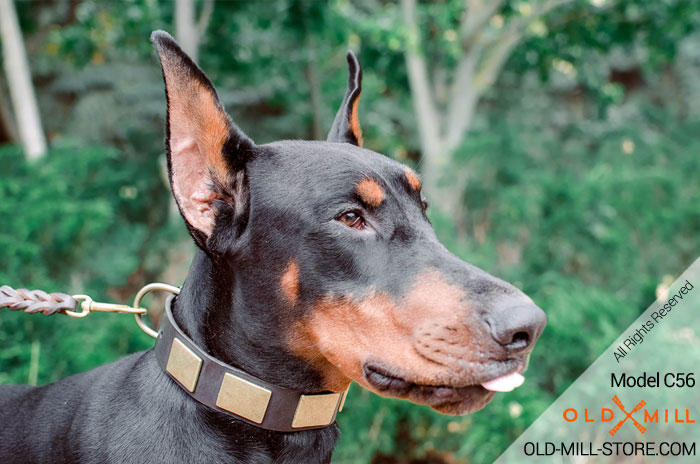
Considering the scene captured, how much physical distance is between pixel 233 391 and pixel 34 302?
0.92 m

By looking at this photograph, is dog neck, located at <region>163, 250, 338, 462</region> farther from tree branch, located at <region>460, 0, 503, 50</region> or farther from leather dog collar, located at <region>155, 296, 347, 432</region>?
tree branch, located at <region>460, 0, 503, 50</region>

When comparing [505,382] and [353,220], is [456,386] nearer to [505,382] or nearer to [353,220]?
[505,382]

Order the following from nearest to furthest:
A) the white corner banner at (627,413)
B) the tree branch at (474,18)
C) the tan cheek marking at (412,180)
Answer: the tan cheek marking at (412,180), the white corner banner at (627,413), the tree branch at (474,18)

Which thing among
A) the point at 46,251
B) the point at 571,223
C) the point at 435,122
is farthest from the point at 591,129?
the point at 46,251

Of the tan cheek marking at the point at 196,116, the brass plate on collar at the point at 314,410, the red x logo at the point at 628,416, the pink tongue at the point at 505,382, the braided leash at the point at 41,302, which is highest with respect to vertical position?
the tan cheek marking at the point at 196,116

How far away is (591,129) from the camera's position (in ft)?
35.2

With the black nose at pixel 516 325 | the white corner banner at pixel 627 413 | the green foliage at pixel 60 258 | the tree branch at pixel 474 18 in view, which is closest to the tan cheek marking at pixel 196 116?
the black nose at pixel 516 325

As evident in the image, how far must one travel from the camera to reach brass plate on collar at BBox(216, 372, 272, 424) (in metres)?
2.09

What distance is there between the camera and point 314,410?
2205 mm

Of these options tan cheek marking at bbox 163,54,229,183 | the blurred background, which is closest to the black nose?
tan cheek marking at bbox 163,54,229,183

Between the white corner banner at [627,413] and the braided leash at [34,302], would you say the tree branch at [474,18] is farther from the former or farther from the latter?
the braided leash at [34,302]

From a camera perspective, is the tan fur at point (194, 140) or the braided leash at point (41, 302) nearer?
the tan fur at point (194, 140)

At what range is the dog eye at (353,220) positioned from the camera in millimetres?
2199

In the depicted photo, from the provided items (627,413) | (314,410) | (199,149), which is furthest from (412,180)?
(627,413)
